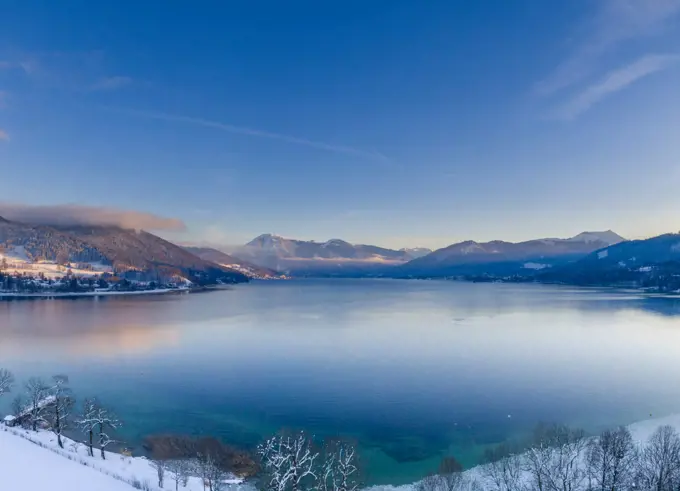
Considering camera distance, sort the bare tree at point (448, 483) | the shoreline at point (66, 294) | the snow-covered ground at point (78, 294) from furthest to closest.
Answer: the snow-covered ground at point (78, 294) < the shoreline at point (66, 294) < the bare tree at point (448, 483)

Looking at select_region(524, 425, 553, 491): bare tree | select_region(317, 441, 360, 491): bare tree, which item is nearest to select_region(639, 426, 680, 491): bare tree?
select_region(524, 425, 553, 491): bare tree

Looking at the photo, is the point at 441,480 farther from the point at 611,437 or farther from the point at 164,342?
the point at 164,342

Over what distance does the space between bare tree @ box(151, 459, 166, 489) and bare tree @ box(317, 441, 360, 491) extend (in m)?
4.94

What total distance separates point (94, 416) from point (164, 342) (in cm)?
2336

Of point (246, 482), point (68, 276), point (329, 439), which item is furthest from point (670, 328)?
point (68, 276)

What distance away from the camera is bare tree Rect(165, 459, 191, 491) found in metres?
14.0

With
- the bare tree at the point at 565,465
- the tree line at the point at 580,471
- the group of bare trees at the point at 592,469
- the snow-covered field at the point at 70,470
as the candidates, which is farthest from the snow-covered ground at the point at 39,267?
the bare tree at the point at 565,465

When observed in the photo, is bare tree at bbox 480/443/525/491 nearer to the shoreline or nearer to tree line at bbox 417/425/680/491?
tree line at bbox 417/425/680/491

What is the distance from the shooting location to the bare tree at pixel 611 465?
13280mm

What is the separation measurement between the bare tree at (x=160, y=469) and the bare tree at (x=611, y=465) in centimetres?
1325

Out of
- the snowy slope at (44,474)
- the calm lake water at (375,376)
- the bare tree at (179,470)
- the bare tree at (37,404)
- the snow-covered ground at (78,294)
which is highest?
the snowy slope at (44,474)

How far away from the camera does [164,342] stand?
4181 cm

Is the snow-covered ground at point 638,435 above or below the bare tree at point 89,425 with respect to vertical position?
below

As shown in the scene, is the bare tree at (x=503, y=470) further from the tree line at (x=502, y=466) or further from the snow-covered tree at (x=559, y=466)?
the snow-covered tree at (x=559, y=466)
